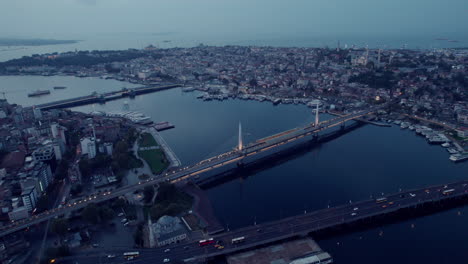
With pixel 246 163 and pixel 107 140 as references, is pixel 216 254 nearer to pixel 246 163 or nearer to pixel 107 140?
pixel 246 163

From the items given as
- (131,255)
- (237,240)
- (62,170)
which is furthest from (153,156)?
(237,240)

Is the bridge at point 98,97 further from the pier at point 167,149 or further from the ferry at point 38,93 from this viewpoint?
the pier at point 167,149

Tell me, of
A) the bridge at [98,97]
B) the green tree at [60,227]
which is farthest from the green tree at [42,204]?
the bridge at [98,97]

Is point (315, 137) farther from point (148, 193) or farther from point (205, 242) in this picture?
point (205, 242)

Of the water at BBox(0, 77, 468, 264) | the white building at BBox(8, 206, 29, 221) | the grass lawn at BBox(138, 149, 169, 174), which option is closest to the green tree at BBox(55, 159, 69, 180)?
the white building at BBox(8, 206, 29, 221)

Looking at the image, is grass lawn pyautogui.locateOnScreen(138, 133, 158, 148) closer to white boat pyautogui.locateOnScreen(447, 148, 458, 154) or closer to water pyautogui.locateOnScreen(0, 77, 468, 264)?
water pyautogui.locateOnScreen(0, 77, 468, 264)
